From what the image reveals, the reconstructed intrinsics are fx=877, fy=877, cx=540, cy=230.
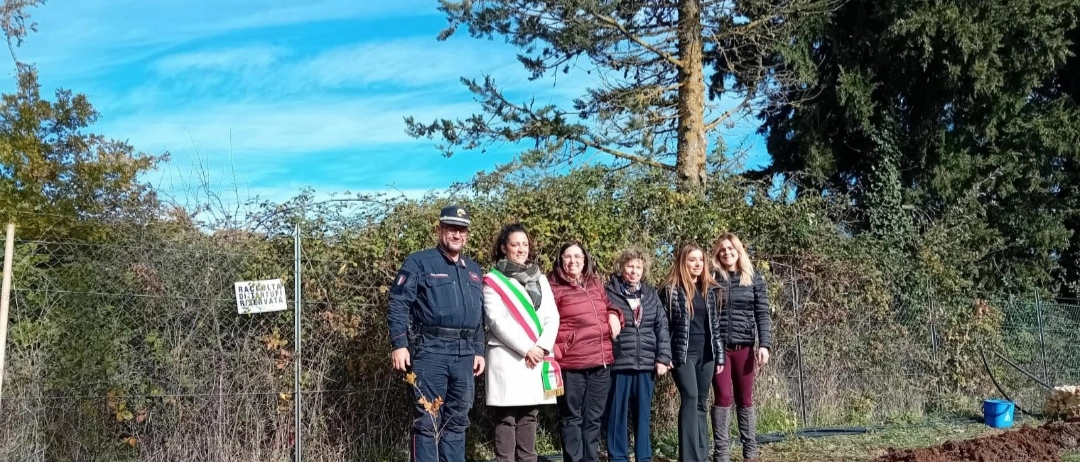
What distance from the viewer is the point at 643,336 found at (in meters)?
5.88

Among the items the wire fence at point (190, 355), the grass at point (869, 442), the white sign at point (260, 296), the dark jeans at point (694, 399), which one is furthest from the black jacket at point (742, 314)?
the white sign at point (260, 296)

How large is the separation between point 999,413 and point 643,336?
16.5 ft

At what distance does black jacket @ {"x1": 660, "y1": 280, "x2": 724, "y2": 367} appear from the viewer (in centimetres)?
598

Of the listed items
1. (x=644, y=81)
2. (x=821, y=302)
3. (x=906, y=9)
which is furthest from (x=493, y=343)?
(x=906, y=9)

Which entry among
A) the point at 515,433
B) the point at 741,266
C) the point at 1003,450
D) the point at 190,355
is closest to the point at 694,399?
the point at 741,266

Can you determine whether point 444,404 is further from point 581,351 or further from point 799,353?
point 799,353

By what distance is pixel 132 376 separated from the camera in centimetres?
533

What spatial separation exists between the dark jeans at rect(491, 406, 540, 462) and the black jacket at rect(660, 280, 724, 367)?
114cm

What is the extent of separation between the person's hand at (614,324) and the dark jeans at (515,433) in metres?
0.72

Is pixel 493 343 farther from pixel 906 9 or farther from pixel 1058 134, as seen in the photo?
pixel 1058 134

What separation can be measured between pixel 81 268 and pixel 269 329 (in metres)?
1.17

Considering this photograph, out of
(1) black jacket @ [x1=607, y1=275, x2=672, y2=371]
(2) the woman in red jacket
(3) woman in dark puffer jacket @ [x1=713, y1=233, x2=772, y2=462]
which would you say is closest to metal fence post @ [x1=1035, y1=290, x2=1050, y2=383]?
(3) woman in dark puffer jacket @ [x1=713, y1=233, x2=772, y2=462]

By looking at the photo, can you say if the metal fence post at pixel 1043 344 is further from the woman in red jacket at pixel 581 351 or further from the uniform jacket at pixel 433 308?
the uniform jacket at pixel 433 308

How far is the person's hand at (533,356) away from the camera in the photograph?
535cm
